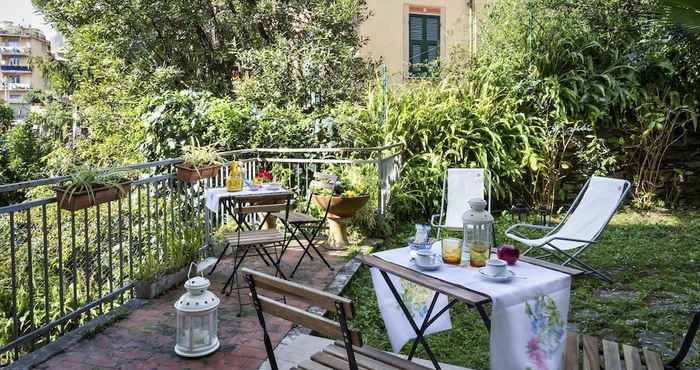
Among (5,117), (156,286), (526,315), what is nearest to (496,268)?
(526,315)

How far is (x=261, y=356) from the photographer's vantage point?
3.19 metres

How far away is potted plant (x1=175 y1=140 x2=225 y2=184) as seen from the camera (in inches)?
182

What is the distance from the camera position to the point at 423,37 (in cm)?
1317

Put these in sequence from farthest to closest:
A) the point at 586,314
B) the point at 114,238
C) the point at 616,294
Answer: the point at 114,238
the point at 616,294
the point at 586,314

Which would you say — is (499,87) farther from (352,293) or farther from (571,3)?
(352,293)

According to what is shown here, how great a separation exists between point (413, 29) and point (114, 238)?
865 cm

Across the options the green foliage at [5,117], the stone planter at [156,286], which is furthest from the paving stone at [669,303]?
the green foliage at [5,117]

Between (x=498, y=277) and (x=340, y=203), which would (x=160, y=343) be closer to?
(x=498, y=277)

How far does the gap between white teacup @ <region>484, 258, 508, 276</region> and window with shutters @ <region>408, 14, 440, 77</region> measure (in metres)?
10.9

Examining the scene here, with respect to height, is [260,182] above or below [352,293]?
above

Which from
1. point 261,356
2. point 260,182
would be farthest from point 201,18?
point 261,356

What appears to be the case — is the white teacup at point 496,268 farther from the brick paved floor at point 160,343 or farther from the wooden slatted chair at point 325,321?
the brick paved floor at point 160,343

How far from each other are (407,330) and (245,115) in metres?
5.18

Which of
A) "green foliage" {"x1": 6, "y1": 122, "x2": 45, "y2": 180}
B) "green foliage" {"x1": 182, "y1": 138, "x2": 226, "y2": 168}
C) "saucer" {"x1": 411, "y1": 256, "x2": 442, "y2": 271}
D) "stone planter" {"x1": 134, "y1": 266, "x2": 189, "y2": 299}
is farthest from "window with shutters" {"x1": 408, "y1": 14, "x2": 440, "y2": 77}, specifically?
"green foliage" {"x1": 6, "y1": 122, "x2": 45, "y2": 180}
